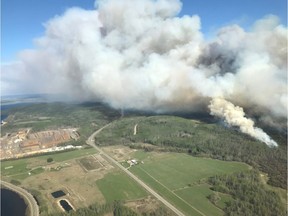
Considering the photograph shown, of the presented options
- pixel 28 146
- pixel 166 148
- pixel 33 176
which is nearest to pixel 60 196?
pixel 33 176

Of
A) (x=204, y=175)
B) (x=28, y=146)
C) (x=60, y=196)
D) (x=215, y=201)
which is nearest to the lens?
(x=215, y=201)

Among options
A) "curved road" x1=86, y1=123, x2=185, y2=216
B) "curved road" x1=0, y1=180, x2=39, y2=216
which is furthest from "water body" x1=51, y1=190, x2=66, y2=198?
"curved road" x1=86, y1=123, x2=185, y2=216

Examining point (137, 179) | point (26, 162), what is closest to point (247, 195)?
point (137, 179)

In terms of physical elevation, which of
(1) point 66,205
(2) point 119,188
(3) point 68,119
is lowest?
(1) point 66,205

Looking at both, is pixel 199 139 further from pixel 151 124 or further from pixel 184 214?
pixel 184 214

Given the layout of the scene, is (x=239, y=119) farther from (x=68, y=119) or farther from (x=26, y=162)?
(x=68, y=119)

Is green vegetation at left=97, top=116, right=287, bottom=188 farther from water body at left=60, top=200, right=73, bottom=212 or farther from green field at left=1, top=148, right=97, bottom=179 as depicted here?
water body at left=60, top=200, right=73, bottom=212

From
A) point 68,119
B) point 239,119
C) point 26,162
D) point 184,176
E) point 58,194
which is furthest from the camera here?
point 68,119
